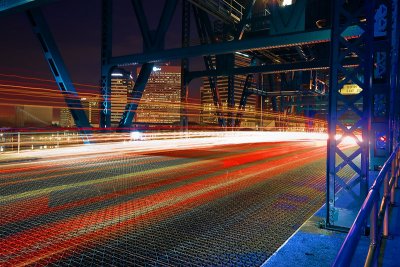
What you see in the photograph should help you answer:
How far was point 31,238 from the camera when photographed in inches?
176

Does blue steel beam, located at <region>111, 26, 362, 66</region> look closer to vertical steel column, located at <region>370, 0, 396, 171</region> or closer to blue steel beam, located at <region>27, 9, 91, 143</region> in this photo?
blue steel beam, located at <region>27, 9, 91, 143</region>

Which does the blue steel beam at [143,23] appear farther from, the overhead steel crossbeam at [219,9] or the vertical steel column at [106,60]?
the overhead steel crossbeam at [219,9]

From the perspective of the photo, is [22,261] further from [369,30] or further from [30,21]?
[30,21]

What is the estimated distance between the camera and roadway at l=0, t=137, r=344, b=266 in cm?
402

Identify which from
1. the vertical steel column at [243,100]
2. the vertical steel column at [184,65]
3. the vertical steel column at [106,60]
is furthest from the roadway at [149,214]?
the vertical steel column at [243,100]

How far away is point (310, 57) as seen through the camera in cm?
2669

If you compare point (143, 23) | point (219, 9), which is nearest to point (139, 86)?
point (143, 23)

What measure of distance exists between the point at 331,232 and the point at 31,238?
423 centimetres

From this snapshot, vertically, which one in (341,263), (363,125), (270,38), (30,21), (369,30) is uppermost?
(30,21)

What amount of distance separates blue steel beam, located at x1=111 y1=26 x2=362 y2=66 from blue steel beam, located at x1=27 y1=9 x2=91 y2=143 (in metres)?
Result: 2.92

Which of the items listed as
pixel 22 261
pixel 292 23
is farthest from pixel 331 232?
pixel 292 23

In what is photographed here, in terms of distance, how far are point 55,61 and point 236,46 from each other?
734 centimetres

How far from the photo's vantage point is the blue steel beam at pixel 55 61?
502 inches

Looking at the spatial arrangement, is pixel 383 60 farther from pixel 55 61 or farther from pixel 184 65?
pixel 184 65
